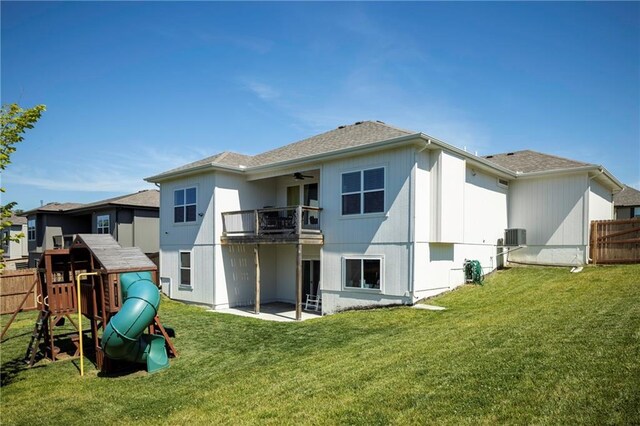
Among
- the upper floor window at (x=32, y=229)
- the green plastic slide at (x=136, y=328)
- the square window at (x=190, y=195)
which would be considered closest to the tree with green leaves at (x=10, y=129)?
the green plastic slide at (x=136, y=328)

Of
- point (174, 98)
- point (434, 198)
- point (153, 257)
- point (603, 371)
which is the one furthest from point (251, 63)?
point (603, 371)

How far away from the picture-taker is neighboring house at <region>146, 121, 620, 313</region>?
1308cm

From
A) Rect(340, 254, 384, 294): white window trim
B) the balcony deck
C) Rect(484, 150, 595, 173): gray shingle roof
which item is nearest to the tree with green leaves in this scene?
the balcony deck

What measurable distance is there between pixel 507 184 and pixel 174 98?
14621 millimetres

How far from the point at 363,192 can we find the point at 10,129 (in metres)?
9.65

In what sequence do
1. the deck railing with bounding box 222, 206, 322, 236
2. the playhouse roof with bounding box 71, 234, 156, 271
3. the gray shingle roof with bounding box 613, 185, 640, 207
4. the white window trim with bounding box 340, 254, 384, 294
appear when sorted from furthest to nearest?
the gray shingle roof with bounding box 613, 185, 640, 207
the deck railing with bounding box 222, 206, 322, 236
the white window trim with bounding box 340, 254, 384, 294
the playhouse roof with bounding box 71, 234, 156, 271

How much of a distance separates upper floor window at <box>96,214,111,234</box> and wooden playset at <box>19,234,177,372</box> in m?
13.6

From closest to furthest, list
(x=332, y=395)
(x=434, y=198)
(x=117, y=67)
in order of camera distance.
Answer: (x=332, y=395) → (x=434, y=198) → (x=117, y=67)

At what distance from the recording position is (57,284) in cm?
1059

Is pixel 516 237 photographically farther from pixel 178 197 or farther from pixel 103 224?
pixel 103 224

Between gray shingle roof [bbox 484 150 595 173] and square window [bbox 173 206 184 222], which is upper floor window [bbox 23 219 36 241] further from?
gray shingle roof [bbox 484 150 595 173]

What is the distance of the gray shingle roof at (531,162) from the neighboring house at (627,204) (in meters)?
14.5

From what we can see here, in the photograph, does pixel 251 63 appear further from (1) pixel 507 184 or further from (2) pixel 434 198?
(1) pixel 507 184

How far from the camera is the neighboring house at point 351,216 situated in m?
13.1
